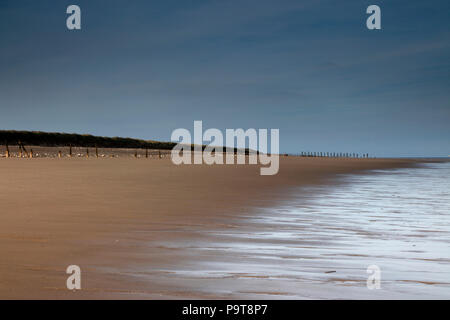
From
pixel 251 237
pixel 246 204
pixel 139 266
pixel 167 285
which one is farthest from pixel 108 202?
pixel 167 285

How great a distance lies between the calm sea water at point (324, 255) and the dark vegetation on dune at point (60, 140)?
114 metres

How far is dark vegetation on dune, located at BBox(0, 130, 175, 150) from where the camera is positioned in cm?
12375

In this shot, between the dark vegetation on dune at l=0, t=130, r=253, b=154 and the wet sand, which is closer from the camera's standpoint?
the wet sand

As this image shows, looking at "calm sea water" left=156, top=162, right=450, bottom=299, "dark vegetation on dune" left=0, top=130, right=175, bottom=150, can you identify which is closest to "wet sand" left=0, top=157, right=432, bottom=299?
"calm sea water" left=156, top=162, right=450, bottom=299

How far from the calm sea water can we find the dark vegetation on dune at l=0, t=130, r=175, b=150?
114 m

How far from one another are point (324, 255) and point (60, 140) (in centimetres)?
14001

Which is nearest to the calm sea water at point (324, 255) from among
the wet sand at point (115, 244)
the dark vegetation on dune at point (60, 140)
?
the wet sand at point (115, 244)

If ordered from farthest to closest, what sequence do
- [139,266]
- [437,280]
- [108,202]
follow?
[108,202]
[139,266]
[437,280]

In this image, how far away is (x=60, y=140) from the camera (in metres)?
136

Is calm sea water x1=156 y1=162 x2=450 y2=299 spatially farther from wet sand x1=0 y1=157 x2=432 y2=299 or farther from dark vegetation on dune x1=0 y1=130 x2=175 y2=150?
dark vegetation on dune x1=0 y1=130 x2=175 y2=150

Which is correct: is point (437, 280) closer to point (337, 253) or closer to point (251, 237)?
point (337, 253)

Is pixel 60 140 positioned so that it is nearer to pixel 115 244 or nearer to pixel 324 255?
pixel 115 244

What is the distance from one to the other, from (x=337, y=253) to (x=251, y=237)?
1.45 meters

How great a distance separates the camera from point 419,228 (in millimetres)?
7809
